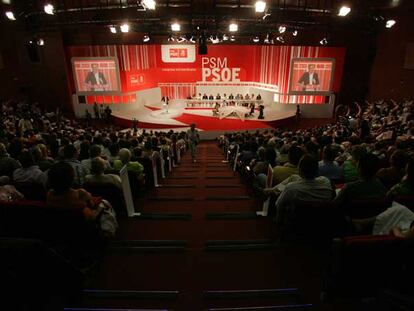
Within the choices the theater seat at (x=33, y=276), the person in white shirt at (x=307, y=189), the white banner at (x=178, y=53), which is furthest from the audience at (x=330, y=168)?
the white banner at (x=178, y=53)

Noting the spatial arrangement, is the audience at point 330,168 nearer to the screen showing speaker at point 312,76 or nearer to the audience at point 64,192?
the audience at point 64,192

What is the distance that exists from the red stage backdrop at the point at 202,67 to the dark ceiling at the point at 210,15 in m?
4.06

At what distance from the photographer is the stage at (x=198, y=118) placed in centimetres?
1496

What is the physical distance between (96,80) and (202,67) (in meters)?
7.35

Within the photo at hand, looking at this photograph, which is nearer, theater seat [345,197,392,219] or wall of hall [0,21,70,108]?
theater seat [345,197,392,219]

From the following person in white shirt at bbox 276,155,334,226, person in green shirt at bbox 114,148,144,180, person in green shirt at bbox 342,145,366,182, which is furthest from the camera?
person in green shirt at bbox 114,148,144,180

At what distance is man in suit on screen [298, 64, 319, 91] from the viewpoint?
553 inches

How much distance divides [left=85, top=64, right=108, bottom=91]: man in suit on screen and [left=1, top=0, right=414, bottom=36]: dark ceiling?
2463 millimetres

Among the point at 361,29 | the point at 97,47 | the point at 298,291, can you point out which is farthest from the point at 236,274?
the point at 97,47

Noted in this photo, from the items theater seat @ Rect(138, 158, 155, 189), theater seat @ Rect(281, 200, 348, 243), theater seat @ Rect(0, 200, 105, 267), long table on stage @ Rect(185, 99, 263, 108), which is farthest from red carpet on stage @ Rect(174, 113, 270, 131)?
theater seat @ Rect(0, 200, 105, 267)

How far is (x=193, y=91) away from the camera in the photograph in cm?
1945

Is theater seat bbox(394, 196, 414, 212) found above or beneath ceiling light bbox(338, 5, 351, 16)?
beneath

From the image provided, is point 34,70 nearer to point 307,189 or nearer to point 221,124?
point 221,124

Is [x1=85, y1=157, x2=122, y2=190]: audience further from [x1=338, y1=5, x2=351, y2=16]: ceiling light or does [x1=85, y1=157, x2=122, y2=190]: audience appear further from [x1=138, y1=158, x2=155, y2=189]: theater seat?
[x1=338, y1=5, x2=351, y2=16]: ceiling light
